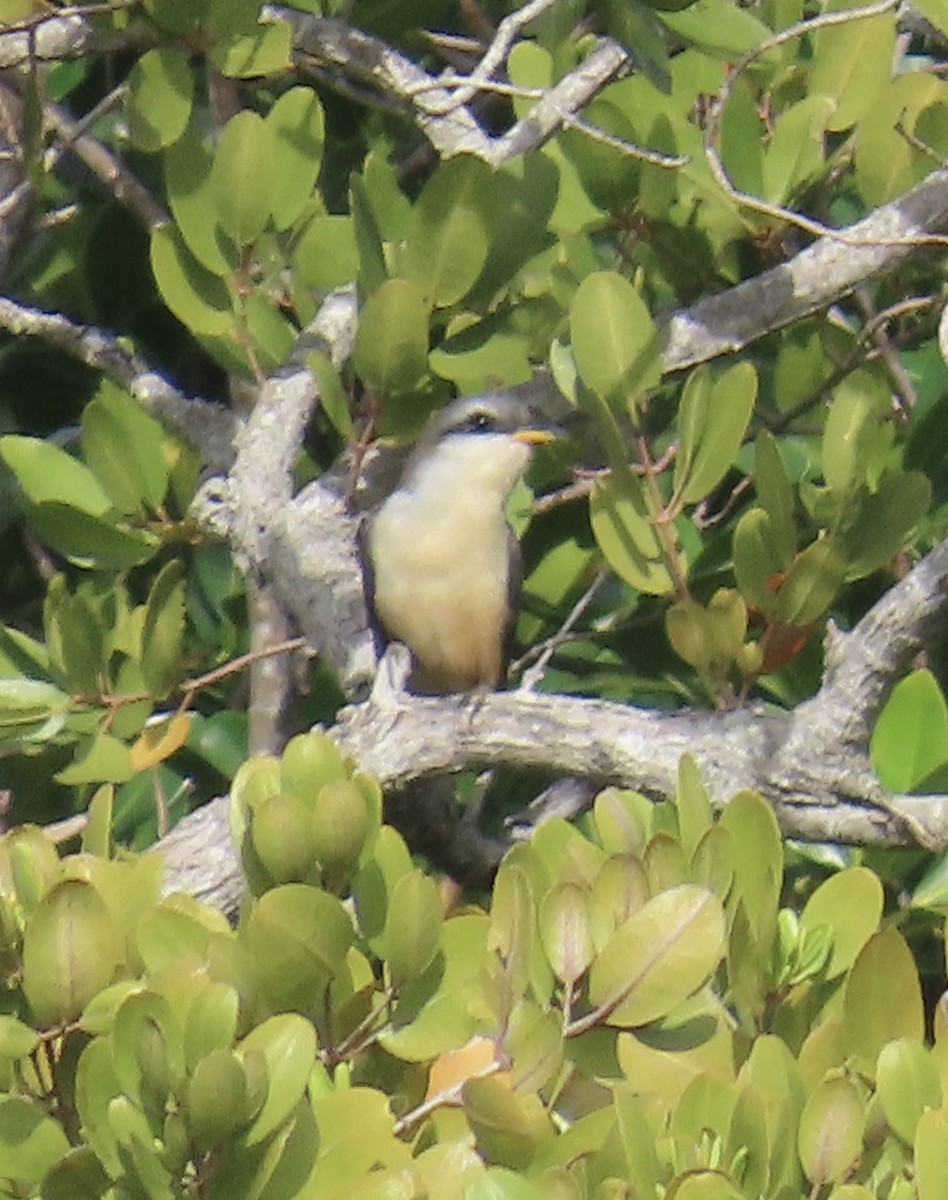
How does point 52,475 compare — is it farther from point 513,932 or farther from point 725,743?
point 513,932

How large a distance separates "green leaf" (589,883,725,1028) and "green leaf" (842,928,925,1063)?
14 cm

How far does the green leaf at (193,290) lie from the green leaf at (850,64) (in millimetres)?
880

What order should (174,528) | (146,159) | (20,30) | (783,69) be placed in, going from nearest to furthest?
(20,30)
(174,528)
(783,69)
(146,159)

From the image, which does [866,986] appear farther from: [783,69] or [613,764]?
[783,69]

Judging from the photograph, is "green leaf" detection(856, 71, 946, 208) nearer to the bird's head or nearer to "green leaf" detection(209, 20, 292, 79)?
the bird's head

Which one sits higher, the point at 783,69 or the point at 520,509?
the point at 783,69

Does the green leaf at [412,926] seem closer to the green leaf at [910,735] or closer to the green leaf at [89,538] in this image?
the green leaf at [910,735]

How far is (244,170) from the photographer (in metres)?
2.29

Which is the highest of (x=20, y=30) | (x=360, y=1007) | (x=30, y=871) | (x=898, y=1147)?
(x=20, y=30)

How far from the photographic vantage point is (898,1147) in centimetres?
133

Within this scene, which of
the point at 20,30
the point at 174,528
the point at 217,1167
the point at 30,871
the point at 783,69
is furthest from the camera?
the point at 783,69

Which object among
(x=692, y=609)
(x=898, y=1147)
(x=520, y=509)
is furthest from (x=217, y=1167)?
(x=520, y=509)

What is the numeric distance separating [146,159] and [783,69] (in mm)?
1152

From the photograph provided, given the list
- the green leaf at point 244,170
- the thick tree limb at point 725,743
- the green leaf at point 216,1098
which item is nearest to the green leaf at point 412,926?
the green leaf at point 216,1098
